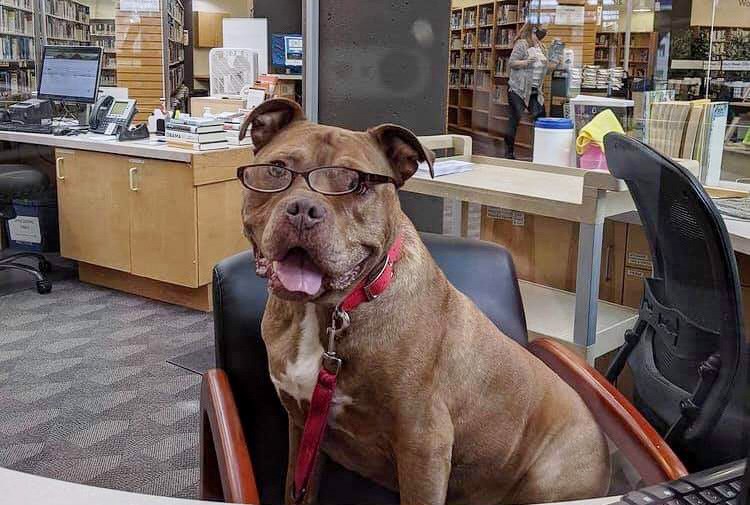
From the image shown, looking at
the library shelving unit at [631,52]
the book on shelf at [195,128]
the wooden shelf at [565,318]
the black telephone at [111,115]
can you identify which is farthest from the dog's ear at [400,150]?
the black telephone at [111,115]

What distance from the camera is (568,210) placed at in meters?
1.92

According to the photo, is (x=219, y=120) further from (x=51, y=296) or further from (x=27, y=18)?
(x=27, y=18)

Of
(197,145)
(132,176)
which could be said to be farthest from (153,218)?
(197,145)

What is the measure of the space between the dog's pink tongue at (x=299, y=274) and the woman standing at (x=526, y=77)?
212 cm

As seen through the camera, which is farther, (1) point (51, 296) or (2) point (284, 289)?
(1) point (51, 296)

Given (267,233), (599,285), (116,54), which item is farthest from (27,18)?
(267,233)

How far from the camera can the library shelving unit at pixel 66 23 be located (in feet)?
18.3

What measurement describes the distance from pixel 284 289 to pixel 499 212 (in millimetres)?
1466

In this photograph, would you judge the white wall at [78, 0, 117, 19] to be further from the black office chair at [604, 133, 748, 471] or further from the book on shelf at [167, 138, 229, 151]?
the black office chair at [604, 133, 748, 471]

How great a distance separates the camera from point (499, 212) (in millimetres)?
2418

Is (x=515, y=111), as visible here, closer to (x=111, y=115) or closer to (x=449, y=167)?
(x=449, y=167)

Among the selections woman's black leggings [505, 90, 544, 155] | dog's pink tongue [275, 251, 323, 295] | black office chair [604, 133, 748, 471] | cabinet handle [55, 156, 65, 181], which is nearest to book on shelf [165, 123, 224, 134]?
cabinet handle [55, 156, 65, 181]

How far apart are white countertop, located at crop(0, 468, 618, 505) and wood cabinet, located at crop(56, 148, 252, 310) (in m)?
2.98

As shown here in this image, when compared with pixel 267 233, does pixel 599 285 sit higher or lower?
lower
